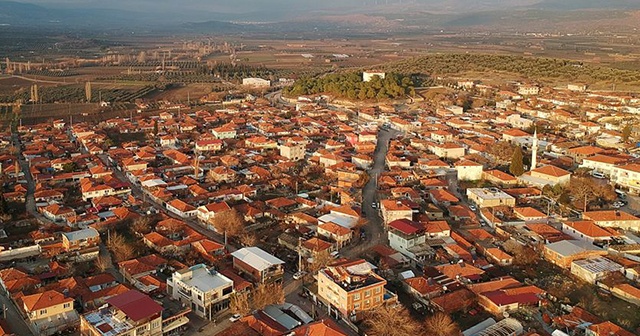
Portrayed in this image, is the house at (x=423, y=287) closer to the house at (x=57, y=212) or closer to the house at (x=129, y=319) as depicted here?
the house at (x=129, y=319)

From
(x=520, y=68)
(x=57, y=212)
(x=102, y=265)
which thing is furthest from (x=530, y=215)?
(x=520, y=68)

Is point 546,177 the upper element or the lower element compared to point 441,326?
upper

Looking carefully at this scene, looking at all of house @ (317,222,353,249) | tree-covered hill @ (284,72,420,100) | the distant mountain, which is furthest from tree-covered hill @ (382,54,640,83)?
the distant mountain

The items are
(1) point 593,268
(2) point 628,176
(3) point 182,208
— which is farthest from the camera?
(2) point 628,176

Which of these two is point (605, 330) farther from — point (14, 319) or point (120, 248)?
point (14, 319)

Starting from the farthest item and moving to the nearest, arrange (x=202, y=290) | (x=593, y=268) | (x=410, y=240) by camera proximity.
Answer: (x=410, y=240) → (x=593, y=268) → (x=202, y=290)

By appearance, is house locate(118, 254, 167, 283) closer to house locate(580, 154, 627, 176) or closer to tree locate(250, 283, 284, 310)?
tree locate(250, 283, 284, 310)
